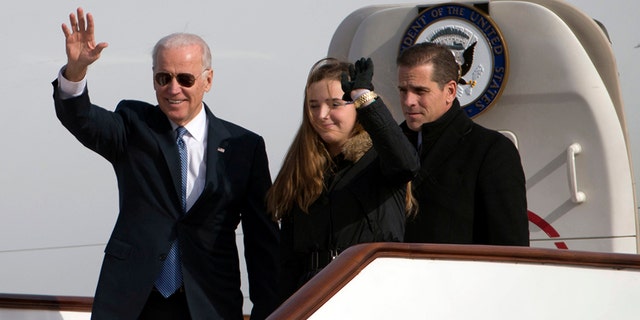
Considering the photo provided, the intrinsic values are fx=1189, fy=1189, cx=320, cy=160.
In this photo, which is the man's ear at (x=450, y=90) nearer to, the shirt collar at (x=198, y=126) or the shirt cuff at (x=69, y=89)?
the shirt collar at (x=198, y=126)

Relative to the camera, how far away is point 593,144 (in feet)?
16.2

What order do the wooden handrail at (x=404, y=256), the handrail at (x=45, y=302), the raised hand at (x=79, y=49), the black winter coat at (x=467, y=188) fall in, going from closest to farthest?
the wooden handrail at (x=404, y=256) < the raised hand at (x=79, y=49) < the black winter coat at (x=467, y=188) < the handrail at (x=45, y=302)

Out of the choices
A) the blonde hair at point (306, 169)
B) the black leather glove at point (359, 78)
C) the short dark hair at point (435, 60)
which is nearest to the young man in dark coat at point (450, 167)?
the short dark hair at point (435, 60)

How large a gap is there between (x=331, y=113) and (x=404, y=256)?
42cm

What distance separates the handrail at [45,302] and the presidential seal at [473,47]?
1.86 metres

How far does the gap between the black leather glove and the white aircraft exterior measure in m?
2.03

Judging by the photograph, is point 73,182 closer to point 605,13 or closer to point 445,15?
point 445,15


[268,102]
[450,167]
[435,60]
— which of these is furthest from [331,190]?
[268,102]

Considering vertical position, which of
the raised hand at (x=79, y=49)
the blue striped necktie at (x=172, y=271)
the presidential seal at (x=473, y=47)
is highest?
the presidential seal at (x=473, y=47)

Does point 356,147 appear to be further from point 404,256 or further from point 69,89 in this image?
point 69,89

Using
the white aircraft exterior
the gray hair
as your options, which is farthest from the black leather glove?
the white aircraft exterior

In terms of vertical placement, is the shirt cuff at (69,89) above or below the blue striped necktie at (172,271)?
above

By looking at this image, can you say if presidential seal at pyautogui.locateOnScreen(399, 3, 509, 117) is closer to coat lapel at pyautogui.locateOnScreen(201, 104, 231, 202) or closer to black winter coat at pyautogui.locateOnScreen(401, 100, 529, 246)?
black winter coat at pyautogui.locateOnScreen(401, 100, 529, 246)

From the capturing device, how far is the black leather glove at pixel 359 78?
2959 millimetres
